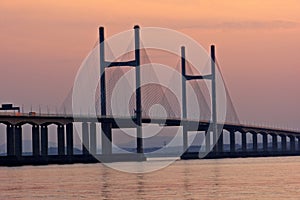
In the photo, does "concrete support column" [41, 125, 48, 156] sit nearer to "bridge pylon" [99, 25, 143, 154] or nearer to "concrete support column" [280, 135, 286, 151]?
"bridge pylon" [99, 25, 143, 154]

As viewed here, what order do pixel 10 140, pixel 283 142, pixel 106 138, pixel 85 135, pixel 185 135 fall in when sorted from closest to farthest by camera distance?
pixel 10 140 < pixel 85 135 < pixel 106 138 < pixel 185 135 < pixel 283 142

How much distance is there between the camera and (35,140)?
4237 inches

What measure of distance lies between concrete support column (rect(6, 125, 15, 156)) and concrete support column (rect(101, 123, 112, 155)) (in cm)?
906

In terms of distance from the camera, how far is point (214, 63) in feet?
413

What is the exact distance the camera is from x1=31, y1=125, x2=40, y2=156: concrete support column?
352ft

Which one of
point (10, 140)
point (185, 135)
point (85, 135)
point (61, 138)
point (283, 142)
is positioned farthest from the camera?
point (283, 142)

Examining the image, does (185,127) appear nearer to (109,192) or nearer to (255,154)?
(255,154)

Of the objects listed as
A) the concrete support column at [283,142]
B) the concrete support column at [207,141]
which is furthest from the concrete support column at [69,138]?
the concrete support column at [283,142]

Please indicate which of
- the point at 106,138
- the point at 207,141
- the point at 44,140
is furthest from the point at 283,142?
the point at 44,140

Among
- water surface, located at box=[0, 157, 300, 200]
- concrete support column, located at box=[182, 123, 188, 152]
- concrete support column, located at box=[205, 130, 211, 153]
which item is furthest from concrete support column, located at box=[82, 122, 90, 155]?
water surface, located at box=[0, 157, 300, 200]

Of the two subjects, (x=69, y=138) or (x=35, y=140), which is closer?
(x=35, y=140)

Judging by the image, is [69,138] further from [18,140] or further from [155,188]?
[155,188]

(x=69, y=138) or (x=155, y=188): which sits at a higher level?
(x=69, y=138)

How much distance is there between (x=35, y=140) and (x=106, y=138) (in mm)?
7535
